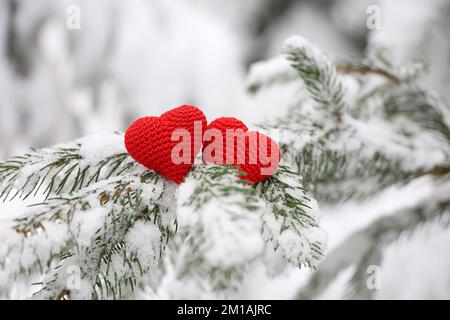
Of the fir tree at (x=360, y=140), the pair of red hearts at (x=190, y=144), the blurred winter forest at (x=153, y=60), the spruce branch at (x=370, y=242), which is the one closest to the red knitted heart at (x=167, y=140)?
the pair of red hearts at (x=190, y=144)

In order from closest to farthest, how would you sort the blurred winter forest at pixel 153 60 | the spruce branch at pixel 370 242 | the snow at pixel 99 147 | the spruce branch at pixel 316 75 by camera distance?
the snow at pixel 99 147
the spruce branch at pixel 316 75
the spruce branch at pixel 370 242
the blurred winter forest at pixel 153 60

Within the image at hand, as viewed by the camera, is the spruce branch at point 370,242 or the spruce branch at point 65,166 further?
the spruce branch at point 370,242

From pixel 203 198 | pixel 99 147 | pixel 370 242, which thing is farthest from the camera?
pixel 370 242

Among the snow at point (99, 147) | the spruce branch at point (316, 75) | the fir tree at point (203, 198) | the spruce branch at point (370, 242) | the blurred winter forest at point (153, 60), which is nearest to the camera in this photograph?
the fir tree at point (203, 198)

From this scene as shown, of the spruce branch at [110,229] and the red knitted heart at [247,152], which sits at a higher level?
the red knitted heart at [247,152]

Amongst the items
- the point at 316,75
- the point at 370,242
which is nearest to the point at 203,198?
the point at 316,75

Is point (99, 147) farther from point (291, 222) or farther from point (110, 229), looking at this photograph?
point (291, 222)

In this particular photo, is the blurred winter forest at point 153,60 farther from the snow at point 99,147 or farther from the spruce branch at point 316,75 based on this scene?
the snow at point 99,147

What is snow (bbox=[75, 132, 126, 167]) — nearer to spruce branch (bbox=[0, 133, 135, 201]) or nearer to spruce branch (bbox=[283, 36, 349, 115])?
spruce branch (bbox=[0, 133, 135, 201])

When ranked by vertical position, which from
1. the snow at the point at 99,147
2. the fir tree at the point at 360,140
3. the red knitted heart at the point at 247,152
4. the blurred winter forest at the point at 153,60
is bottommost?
the red knitted heart at the point at 247,152
